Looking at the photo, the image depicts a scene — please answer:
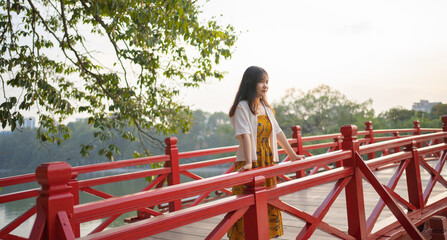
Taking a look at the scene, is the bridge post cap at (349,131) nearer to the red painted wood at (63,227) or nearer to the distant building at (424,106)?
the red painted wood at (63,227)

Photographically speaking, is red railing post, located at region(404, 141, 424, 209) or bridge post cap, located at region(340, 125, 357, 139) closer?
bridge post cap, located at region(340, 125, 357, 139)

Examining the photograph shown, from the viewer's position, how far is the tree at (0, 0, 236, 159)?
476 cm

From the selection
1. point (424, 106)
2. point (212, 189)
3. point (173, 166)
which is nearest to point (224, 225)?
point (212, 189)

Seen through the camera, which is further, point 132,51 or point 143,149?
point 143,149

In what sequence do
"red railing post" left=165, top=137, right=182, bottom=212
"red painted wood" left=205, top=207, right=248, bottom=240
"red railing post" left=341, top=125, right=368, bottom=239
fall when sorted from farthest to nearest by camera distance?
"red railing post" left=165, top=137, right=182, bottom=212
"red railing post" left=341, top=125, right=368, bottom=239
"red painted wood" left=205, top=207, right=248, bottom=240

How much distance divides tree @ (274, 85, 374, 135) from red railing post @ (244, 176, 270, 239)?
119 feet

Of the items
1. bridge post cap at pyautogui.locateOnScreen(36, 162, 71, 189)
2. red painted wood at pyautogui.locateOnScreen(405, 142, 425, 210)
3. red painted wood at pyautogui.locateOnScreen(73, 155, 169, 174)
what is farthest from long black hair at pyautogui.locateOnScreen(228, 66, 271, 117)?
red painted wood at pyautogui.locateOnScreen(405, 142, 425, 210)

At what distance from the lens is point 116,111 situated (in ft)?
17.3

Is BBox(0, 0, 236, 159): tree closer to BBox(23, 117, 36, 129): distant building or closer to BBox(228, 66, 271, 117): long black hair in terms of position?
BBox(23, 117, 36, 129): distant building

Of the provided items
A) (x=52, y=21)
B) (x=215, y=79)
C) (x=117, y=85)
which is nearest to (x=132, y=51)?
(x=117, y=85)

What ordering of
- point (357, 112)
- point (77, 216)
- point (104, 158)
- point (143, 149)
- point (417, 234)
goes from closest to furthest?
point (77, 216) < point (417, 234) < point (104, 158) < point (143, 149) < point (357, 112)

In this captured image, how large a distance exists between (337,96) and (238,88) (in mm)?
38617

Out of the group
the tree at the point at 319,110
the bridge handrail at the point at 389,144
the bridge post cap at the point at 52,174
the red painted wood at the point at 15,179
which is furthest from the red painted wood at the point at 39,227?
the tree at the point at 319,110

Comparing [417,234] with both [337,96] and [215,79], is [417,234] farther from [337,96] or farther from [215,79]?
[337,96]
